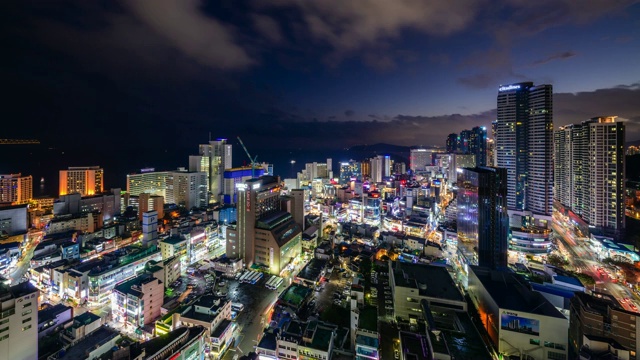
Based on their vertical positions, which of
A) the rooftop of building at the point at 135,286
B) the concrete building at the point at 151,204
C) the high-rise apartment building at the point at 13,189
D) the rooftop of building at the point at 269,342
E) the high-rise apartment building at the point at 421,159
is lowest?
the rooftop of building at the point at 269,342

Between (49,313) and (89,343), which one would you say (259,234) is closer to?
(89,343)

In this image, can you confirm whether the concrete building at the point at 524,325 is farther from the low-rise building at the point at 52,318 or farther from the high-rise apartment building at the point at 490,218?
the low-rise building at the point at 52,318

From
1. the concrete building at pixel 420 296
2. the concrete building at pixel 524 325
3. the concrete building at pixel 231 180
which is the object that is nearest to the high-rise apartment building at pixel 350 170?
the concrete building at pixel 231 180

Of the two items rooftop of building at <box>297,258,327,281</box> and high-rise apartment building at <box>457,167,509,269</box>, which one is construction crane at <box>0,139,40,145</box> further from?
high-rise apartment building at <box>457,167,509,269</box>

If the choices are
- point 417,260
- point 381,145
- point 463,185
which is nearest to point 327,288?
point 417,260

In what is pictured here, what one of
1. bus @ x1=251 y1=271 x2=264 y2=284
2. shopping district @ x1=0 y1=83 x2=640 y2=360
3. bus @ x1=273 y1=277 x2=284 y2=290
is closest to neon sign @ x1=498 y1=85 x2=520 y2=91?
shopping district @ x1=0 y1=83 x2=640 y2=360

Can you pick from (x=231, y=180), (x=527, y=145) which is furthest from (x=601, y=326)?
(x=231, y=180)
